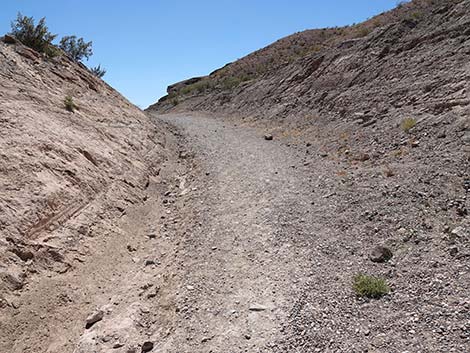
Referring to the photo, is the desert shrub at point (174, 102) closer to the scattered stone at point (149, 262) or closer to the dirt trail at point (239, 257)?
the dirt trail at point (239, 257)

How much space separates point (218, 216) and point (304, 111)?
10626 millimetres

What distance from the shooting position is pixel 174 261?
7242mm

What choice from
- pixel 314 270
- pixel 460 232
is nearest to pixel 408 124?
pixel 460 232

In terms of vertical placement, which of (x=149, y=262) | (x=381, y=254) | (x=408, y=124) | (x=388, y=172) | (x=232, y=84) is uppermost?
(x=232, y=84)

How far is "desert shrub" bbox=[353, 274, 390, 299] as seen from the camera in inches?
205

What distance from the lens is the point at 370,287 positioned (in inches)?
207

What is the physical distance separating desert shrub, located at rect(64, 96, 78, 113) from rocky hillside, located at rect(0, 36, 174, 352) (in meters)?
0.03

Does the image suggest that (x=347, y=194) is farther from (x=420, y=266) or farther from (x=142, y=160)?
(x=142, y=160)

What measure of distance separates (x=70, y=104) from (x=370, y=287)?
30.1ft

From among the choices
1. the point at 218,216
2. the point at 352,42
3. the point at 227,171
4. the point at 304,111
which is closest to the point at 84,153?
the point at 218,216

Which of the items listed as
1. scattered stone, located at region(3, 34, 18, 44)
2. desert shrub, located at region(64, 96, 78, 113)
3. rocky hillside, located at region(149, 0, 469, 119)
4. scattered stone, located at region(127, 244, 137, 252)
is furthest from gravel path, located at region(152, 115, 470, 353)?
scattered stone, located at region(3, 34, 18, 44)

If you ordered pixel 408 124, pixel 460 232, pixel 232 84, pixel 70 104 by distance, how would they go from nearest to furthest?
pixel 460 232
pixel 408 124
pixel 70 104
pixel 232 84

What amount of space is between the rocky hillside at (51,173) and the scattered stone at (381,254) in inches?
179

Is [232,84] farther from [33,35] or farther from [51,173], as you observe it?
[51,173]
